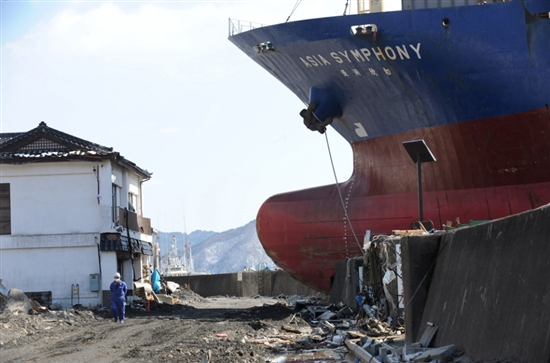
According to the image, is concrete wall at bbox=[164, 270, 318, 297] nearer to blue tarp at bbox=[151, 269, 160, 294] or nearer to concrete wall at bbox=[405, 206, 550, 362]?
blue tarp at bbox=[151, 269, 160, 294]

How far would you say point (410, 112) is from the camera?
21.0m

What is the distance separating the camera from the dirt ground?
1049cm

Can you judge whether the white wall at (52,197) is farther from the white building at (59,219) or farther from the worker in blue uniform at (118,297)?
the worker in blue uniform at (118,297)

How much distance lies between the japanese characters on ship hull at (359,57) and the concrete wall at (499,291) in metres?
11.5

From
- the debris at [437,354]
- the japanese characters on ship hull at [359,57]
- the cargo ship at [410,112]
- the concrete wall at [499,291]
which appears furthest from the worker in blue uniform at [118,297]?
the debris at [437,354]

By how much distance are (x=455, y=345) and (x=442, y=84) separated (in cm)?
1276

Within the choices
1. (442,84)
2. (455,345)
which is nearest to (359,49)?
(442,84)

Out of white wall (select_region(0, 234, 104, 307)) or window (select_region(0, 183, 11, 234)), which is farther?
window (select_region(0, 183, 11, 234))

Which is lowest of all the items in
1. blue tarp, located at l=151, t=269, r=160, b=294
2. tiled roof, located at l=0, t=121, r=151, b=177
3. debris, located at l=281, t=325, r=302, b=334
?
debris, located at l=281, t=325, r=302, b=334

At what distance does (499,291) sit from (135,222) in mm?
25018

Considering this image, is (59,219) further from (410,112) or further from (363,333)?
(363,333)

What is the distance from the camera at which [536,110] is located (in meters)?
18.2

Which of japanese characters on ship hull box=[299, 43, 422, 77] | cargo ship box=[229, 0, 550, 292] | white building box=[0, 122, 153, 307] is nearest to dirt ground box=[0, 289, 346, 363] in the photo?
cargo ship box=[229, 0, 550, 292]

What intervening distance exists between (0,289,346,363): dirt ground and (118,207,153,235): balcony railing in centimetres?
843
